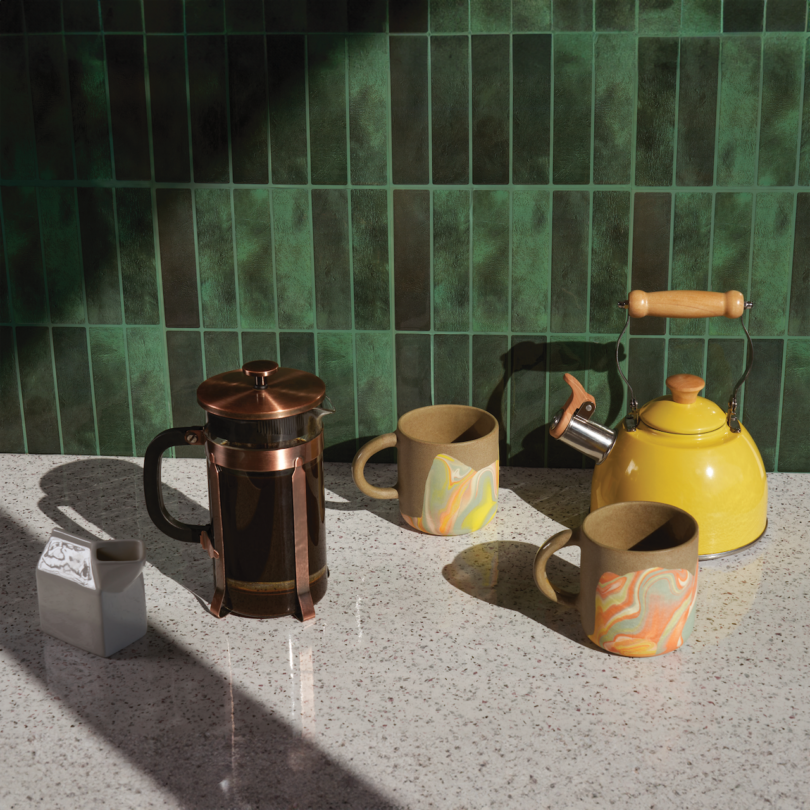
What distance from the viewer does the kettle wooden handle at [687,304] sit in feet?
3.84

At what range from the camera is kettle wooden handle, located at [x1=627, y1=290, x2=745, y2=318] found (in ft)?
3.84

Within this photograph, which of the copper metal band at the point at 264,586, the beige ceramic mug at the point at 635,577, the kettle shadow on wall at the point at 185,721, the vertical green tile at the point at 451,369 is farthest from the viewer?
the vertical green tile at the point at 451,369

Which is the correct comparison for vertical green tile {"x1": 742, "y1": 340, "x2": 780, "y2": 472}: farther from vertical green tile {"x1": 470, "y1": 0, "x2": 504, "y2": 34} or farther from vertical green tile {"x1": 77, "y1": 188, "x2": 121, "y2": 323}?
vertical green tile {"x1": 77, "y1": 188, "x2": 121, "y2": 323}

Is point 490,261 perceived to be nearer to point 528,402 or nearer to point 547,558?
point 528,402

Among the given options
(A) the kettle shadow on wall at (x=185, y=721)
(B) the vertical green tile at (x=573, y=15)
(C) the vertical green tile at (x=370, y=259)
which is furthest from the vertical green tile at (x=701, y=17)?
(A) the kettle shadow on wall at (x=185, y=721)

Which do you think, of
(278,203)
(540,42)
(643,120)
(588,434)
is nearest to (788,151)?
(643,120)

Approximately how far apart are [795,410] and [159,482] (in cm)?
Answer: 85

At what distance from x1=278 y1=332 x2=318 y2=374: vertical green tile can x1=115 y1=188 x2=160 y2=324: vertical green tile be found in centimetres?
18

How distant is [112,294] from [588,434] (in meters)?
0.69

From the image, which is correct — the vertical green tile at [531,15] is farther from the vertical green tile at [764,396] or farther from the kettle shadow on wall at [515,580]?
the kettle shadow on wall at [515,580]

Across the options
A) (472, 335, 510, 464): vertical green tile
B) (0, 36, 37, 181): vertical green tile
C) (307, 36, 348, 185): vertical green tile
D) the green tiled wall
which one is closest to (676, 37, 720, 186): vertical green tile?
the green tiled wall

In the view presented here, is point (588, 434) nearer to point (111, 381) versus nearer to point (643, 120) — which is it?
point (643, 120)

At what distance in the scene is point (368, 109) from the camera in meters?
1.29

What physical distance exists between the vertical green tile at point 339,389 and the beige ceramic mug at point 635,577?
48 centimetres
